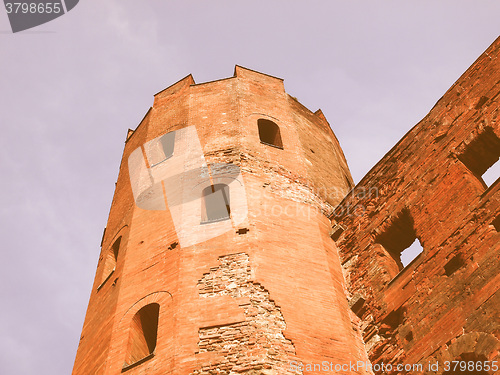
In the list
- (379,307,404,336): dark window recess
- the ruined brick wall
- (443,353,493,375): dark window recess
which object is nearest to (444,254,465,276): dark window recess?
the ruined brick wall

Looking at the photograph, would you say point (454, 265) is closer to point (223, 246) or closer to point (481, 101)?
point (481, 101)

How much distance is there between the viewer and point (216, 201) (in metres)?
12.4

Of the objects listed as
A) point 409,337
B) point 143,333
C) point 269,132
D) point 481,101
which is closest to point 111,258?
point 143,333

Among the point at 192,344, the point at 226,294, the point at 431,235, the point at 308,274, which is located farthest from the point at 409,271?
the point at 192,344

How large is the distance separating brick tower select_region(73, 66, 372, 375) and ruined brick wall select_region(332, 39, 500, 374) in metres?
0.51

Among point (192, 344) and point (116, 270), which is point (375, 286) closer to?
point (192, 344)

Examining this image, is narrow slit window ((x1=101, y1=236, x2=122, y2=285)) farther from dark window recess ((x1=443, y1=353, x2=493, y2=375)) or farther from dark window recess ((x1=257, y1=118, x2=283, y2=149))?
dark window recess ((x1=443, y1=353, x2=493, y2=375))

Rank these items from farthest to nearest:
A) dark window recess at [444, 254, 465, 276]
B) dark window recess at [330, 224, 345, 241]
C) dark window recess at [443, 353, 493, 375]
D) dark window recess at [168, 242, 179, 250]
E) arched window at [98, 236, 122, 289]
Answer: arched window at [98, 236, 122, 289] < dark window recess at [330, 224, 345, 241] < dark window recess at [168, 242, 179, 250] < dark window recess at [444, 254, 465, 276] < dark window recess at [443, 353, 493, 375]

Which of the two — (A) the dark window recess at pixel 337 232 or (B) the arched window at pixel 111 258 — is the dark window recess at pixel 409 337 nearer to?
(A) the dark window recess at pixel 337 232

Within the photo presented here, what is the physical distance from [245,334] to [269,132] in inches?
262

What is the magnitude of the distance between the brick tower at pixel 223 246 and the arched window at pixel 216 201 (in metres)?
0.03

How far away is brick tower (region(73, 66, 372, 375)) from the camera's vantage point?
912 cm

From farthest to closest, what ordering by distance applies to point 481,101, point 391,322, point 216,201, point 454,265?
point 216,201 → point 481,101 → point 391,322 → point 454,265

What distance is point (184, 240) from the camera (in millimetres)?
11117
